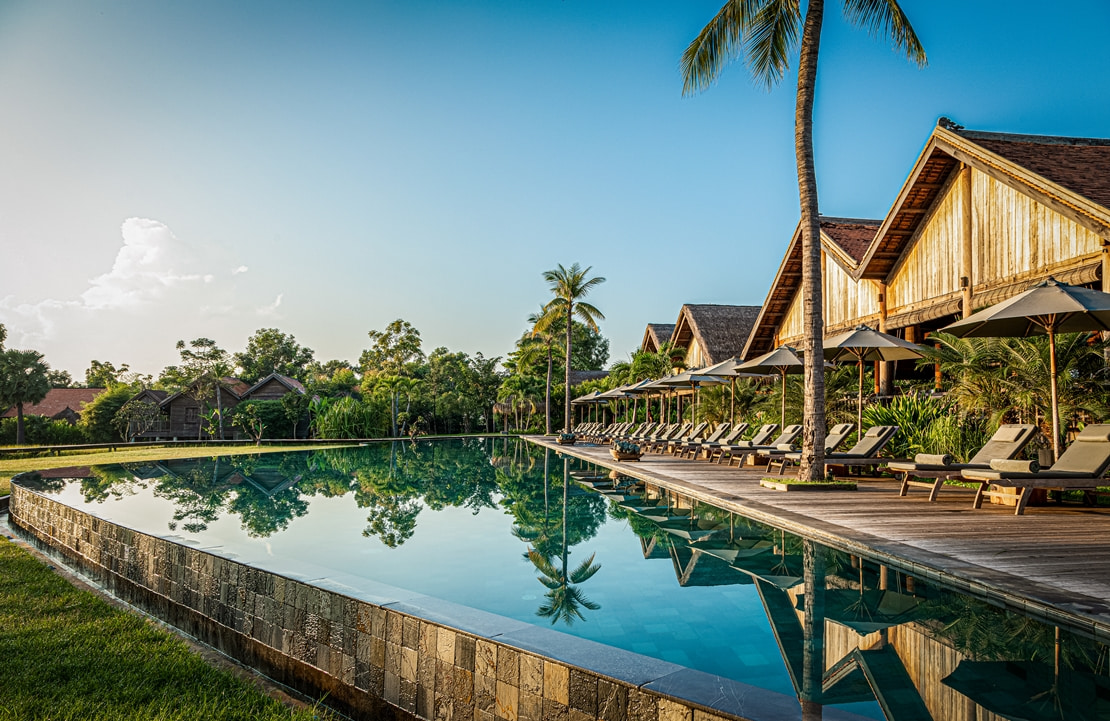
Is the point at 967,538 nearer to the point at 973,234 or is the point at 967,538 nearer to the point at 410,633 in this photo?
the point at 410,633

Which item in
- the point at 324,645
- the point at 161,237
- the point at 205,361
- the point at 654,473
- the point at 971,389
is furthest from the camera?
the point at 205,361

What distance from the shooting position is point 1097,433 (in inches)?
307

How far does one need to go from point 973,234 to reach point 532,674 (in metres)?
14.0

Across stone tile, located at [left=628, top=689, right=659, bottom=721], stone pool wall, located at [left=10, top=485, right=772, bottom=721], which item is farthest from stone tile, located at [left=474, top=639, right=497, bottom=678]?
stone tile, located at [left=628, top=689, right=659, bottom=721]

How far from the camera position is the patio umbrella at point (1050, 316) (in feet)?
25.3

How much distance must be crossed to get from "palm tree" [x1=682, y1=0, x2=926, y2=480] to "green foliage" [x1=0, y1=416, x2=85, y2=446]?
41.8 metres

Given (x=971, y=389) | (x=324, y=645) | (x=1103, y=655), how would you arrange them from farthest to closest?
1. (x=971, y=389)
2. (x=324, y=645)
3. (x=1103, y=655)

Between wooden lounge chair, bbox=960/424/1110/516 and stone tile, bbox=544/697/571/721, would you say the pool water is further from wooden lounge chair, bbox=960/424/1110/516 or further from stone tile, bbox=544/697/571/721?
wooden lounge chair, bbox=960/424/1110/516

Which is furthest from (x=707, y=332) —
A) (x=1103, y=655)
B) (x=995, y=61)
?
(x=1103, y=655)

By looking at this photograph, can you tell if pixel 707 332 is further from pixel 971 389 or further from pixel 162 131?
pixel 162 131

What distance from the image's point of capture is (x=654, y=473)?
13031mm

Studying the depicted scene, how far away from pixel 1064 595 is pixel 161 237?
2618 centimetres

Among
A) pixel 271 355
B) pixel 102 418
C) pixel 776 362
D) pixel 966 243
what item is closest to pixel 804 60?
pixel 776 362

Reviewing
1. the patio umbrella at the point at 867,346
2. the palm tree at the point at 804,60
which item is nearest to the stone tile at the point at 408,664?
the palm tree at the point at 804,60
